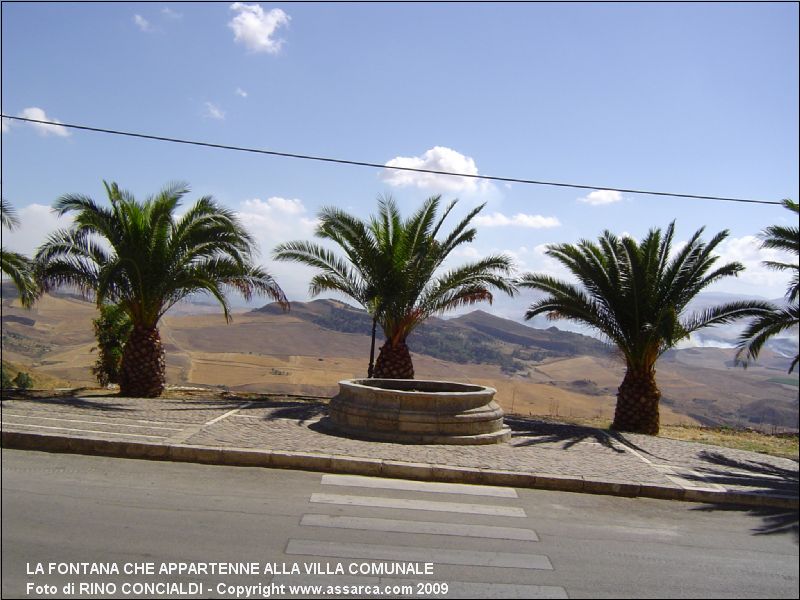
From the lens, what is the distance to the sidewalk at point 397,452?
8656 mm

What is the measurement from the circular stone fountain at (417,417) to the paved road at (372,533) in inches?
85.8

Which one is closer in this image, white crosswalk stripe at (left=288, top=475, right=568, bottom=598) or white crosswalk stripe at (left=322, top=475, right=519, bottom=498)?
white crosswalk stripe at (left=288, top=475, right=568, bottom=598)

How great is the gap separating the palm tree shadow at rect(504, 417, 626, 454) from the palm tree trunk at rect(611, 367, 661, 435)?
3.17ft

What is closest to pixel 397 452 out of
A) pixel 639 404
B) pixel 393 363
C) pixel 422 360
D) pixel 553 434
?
pixel 553 434

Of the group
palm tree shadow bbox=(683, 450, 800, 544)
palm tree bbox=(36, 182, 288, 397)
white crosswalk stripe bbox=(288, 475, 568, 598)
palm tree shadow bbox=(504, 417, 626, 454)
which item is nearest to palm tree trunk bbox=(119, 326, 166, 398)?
palm tree bbox=(36, 182, 288, 397)

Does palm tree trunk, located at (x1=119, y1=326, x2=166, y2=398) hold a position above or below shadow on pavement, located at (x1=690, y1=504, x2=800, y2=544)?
above

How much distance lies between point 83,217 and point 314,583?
1145 cm

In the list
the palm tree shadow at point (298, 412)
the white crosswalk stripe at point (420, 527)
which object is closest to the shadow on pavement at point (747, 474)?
the white crosswalk stripe at point (420, 527)

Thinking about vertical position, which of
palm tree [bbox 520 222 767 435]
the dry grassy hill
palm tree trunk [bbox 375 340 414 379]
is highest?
palm tree [bbox 520 222 767 435]

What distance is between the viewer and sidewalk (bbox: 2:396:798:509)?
8656 mm

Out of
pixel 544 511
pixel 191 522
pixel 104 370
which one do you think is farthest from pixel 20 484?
pixel 104 370

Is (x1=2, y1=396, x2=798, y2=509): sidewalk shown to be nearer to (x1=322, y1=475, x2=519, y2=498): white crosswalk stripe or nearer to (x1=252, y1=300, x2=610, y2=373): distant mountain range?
(x1=322, y1=475, x2=519, y2=498): white crosswalk stripe

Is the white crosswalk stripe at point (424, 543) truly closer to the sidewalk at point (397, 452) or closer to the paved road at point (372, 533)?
the paved road at point (372, 533)

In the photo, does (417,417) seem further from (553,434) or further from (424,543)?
(424,543)
